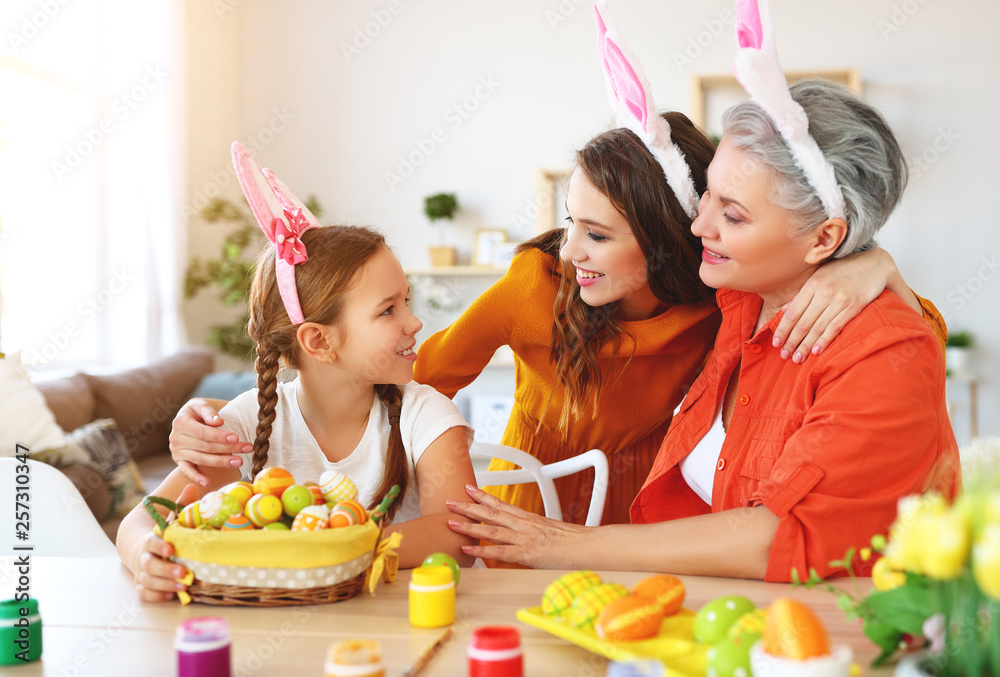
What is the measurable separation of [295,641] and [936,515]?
2.17 ft

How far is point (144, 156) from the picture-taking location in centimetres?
450

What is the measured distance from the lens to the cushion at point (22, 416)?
277 centimetres

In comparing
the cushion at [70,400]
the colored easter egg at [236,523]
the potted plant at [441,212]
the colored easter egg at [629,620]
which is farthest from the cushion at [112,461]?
the colored easter egg at [629,620]

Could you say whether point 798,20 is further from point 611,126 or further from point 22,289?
point 22,289

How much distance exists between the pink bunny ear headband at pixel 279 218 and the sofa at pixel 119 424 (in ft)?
5.09

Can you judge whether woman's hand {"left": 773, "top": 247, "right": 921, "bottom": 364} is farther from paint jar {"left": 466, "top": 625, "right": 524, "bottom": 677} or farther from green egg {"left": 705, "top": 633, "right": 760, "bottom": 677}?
paint jar {"left": 466, "top": 625, "right": 524, "bottom": 677}

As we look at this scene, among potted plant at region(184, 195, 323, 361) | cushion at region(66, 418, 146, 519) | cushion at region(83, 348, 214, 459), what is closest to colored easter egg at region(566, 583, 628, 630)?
cushion at region(66, 418, 146, 519)

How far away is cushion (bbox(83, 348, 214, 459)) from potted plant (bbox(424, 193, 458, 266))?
1.46 meters

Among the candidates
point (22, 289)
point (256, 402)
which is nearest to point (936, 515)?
point (256, 402)

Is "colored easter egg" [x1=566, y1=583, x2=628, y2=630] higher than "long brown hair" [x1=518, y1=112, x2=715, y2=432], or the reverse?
"long brown hair" [x1=518, y1=112, x2=715, y2=432]

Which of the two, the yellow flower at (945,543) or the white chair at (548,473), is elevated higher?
the yellow flower at (945,543)

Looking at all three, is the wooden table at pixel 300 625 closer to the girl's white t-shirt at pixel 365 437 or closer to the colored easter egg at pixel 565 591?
the colored easter egg at pixel 565 591

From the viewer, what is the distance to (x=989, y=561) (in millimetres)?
566

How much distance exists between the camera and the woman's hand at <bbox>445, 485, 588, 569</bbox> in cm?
126
